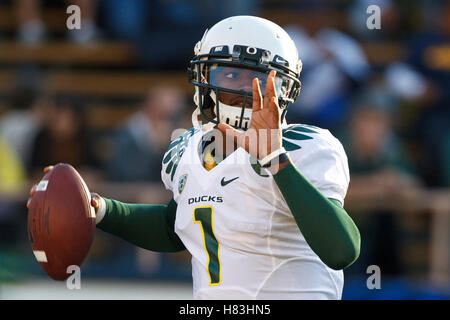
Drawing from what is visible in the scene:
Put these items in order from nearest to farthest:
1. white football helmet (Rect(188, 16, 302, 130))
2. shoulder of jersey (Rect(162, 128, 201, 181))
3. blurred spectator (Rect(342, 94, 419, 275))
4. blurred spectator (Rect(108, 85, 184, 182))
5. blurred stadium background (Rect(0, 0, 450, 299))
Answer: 1. white football helmet (Rect(188, 16, 302, 130))
2. shoulder of jersey (Rect(162, 128, 201, 181))
3. blurred spectator (Rect(342, 94, 419, 275))
4. blurred stadium background (Rect(0, 0, 450, 299))
5. blurred spectator (Rect(108, 85, 184, 182))

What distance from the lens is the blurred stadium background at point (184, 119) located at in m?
6.23

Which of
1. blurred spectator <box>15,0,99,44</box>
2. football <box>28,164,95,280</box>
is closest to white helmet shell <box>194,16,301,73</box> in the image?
football <box>28,164,95,280</box>

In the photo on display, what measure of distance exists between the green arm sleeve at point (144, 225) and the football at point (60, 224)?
0.58ft

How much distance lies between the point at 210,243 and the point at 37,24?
629 cm

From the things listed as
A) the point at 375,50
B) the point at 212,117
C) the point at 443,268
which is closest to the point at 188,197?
the point at 212,117

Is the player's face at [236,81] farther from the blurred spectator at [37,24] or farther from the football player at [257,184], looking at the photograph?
the blurred spectator at [37,24]

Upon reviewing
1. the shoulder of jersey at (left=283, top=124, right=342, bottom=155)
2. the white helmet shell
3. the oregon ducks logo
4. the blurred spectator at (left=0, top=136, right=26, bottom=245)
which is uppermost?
the white helmet shell

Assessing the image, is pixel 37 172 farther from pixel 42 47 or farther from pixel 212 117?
pixel 212 117

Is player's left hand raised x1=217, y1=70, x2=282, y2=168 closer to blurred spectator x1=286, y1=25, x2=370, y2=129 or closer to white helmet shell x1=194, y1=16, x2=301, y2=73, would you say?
white helmet shell x1=194, y1=16, x2=301, y2=73

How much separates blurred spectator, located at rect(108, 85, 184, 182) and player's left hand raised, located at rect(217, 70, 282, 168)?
13.0 feet

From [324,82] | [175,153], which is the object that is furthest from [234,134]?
[324,82]

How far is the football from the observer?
2.89m

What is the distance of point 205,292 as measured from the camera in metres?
2.84

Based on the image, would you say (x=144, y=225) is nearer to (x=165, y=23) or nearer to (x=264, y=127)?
(x=264, y=127)
